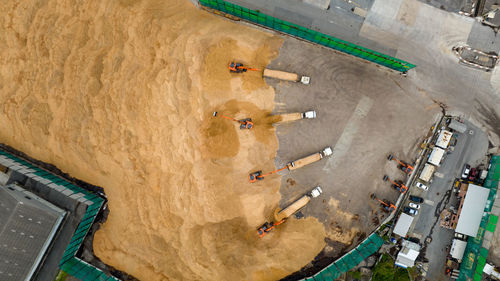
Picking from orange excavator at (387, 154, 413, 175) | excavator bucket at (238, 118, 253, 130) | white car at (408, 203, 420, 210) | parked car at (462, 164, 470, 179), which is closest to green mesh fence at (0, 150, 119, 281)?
excavator bucket at (238, 118, 253, 130)

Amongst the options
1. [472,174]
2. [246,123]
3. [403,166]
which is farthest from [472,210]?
[246,123]

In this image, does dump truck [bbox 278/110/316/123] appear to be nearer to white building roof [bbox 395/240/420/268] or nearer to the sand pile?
the sand pile

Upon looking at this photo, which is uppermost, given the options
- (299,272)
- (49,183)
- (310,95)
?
Result: (310,95)

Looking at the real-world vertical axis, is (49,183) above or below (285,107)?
below

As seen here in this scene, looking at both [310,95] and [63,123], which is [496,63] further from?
[63,123]

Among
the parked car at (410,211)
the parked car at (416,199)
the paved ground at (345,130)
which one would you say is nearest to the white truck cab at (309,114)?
the paved ground at (345,130)

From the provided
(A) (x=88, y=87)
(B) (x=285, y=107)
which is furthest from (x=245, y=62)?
(A) (x=88, y=87)

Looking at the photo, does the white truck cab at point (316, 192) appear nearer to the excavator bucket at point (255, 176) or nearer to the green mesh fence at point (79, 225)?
the excavator bucket at point (255, 176)
